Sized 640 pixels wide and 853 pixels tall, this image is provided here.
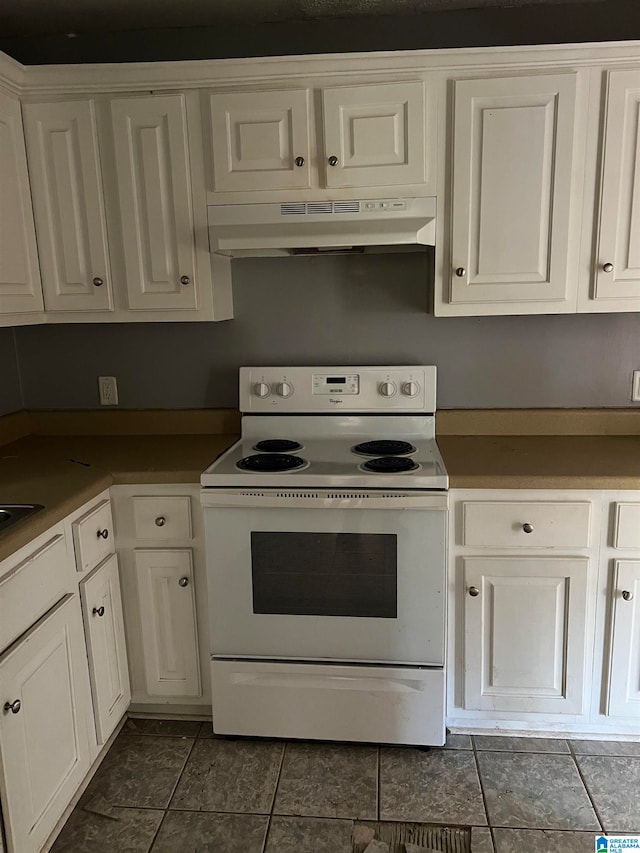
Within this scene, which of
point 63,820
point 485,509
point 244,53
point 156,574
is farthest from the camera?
point 244,53

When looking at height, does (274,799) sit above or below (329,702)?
below

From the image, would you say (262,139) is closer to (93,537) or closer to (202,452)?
(202,452)

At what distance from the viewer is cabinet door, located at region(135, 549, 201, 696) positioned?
224cm

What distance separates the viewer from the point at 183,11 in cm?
232

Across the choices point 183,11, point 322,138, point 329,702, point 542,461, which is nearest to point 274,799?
point 329,702

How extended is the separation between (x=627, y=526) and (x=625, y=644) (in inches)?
15.5

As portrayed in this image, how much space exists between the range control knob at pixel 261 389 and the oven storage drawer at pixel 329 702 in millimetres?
960

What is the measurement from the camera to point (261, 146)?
221 centimetres

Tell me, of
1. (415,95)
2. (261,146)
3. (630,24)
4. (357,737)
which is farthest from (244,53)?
(357,737)

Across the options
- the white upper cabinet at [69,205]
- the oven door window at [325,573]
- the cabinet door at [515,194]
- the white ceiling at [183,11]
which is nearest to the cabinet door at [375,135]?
the cabinet door at [515,194]

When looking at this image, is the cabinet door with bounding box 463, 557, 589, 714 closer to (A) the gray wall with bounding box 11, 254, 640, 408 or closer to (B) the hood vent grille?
(A) the gray wall with bounding box 11, 254, 640, 408

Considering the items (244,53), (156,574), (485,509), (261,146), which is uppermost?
(244,53)

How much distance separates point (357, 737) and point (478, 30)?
2.44 m

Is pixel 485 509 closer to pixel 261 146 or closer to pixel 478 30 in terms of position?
pixel 261 146
